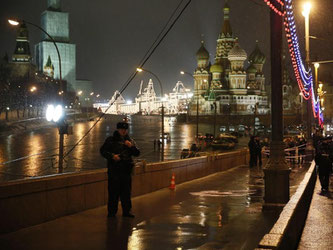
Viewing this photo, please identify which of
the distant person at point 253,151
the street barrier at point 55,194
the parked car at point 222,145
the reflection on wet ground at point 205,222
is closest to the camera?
the reflection on wet ground at point 205,222

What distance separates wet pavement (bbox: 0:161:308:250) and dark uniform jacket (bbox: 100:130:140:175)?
2.92ft

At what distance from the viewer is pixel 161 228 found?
28.8 ft

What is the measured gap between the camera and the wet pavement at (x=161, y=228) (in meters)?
7.50

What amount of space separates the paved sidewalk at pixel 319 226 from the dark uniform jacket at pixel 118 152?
3.02 metres

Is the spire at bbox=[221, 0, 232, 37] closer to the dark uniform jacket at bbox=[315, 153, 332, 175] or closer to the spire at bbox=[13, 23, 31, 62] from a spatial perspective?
the spire at bbox=[13, 23, 31, 62]

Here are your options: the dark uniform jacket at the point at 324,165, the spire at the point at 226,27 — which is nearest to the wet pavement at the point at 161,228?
the dark uniform jacket at the point at 324,165

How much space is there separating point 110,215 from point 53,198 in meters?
1.03

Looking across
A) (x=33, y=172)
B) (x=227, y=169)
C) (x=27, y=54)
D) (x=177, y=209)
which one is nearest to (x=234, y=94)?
(x=27, y=54)

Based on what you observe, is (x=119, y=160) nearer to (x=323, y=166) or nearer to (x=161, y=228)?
(x=161, y=228)

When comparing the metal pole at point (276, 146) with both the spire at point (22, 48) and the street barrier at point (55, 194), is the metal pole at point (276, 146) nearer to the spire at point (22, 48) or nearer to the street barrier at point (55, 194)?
the street barrier at point (55, 194)

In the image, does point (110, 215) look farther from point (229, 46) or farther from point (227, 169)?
point (229, 46)

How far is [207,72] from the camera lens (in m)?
156

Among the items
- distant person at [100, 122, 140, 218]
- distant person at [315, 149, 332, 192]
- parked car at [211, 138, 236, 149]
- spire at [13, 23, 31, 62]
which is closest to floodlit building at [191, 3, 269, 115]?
spire at [13, 23, 31, 62]

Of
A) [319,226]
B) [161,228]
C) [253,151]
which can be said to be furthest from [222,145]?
[161,228]
